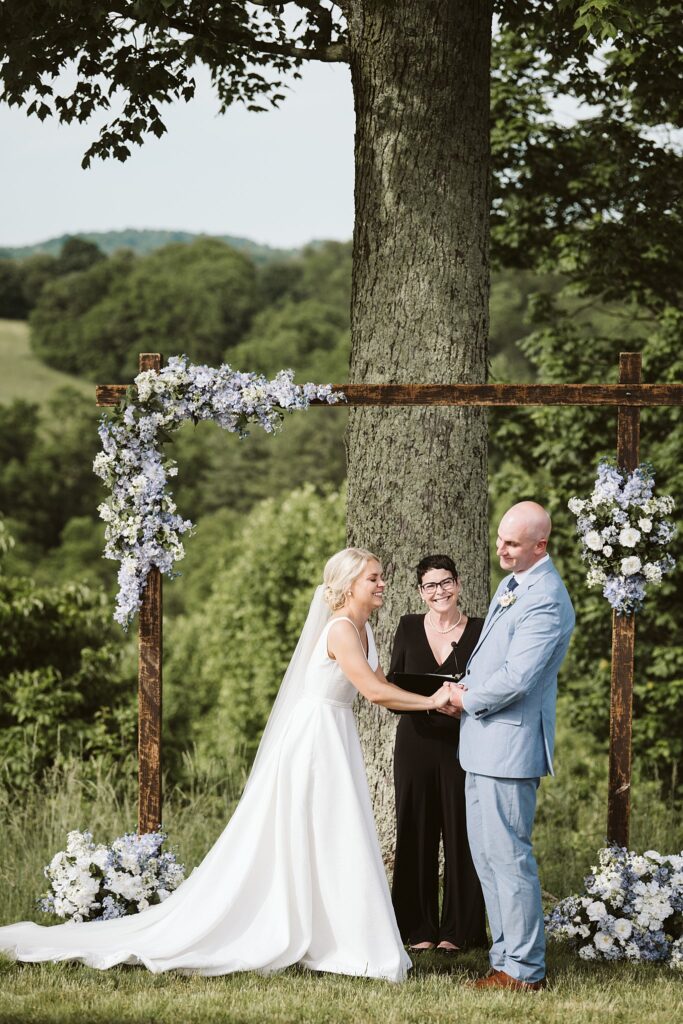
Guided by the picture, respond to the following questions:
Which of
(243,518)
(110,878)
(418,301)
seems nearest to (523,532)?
(418,301)

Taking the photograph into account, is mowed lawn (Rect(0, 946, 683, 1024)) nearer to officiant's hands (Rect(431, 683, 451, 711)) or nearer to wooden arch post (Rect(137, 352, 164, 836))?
wooden arch post (Rect(137, 352, 164, 836))

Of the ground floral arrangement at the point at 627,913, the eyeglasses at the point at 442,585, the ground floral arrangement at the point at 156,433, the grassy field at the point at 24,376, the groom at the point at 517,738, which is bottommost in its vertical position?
the ground floral arrangement at the point at 627,913

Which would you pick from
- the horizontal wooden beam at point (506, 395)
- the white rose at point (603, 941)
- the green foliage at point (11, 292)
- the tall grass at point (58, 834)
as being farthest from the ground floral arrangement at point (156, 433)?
the green foliage at point (11, 292)

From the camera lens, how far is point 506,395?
6387 millimetres

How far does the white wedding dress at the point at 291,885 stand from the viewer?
559cm

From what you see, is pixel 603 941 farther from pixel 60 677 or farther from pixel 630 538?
pixel 60 677

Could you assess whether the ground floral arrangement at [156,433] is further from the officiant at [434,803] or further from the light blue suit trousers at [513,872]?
the light blue suit trousers at [513,872]

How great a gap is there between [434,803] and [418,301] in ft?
9.69

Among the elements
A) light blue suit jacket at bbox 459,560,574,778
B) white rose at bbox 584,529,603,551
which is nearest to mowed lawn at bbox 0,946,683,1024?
light blue suit jacket at bbox 459,560,574,778

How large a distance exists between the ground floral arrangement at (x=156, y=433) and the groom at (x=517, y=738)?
4.78 ft

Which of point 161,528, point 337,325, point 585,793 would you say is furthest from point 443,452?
point 337,325

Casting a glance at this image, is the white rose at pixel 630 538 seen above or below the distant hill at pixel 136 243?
below

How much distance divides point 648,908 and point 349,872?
64.4 inches

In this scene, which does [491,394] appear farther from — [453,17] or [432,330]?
[453,17]
